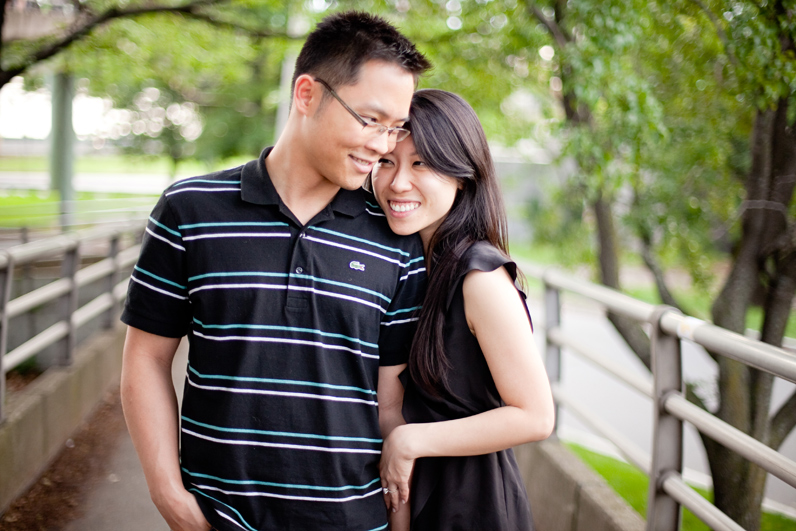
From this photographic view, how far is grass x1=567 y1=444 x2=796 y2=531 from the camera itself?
17.9ft

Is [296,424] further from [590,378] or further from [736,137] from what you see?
[590,378]

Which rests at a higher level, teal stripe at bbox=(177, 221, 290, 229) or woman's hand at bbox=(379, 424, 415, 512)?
teal stripe at bbox=(177, 221, 290, 229)

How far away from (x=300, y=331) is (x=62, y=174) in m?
13.9

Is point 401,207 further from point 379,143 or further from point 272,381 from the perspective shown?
point 272,381

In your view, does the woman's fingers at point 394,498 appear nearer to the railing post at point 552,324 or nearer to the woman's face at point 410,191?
the woman's face at point 410,191

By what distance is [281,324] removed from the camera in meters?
1.68

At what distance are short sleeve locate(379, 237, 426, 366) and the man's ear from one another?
0.50m

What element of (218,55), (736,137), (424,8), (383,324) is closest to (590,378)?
(736,137)

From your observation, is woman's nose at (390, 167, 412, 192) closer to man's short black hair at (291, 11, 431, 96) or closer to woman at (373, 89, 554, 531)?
→ woman at (373, 89, 554, 531)

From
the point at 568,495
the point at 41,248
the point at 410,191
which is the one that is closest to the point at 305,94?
the point at 410,191

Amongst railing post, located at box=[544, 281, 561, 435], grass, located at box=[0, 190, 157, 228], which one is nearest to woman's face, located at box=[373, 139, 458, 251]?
railing post, located at box=[544, 281, 561, 435]

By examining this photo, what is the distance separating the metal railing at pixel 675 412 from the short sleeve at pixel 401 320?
1.07 meters

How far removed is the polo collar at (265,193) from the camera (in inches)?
69.7

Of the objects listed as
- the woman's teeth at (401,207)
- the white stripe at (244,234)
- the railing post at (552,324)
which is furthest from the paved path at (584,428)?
the woman's teeth at (401,207)
